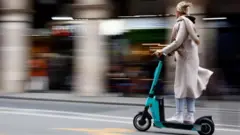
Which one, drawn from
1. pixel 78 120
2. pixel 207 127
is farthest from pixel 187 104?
pixel 78 120

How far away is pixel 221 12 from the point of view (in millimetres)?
16016

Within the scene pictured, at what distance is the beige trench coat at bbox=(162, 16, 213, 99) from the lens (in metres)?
8.17

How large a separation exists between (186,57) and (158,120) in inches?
39.3

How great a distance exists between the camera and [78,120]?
1061cm

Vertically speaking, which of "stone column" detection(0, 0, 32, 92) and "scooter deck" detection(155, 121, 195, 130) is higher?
"stone column" detection(0, 0, 32, 92)

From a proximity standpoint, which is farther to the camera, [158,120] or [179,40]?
[158,120]

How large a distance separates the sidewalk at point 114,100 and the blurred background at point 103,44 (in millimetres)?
475

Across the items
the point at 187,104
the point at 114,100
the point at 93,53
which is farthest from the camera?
the point at 93,53

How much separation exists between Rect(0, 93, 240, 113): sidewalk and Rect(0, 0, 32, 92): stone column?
3.03 feet

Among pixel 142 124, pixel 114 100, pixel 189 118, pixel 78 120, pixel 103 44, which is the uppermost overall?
pixel 103 44

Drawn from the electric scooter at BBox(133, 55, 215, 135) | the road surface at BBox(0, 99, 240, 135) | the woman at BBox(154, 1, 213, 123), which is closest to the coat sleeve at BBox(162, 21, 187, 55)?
the woman at BBox(154, 1, 213, 123)

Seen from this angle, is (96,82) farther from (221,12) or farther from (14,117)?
(14,117)

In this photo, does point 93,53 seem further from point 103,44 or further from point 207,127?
point 207,127

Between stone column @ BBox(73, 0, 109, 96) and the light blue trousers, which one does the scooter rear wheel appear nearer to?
the light blue trousers
